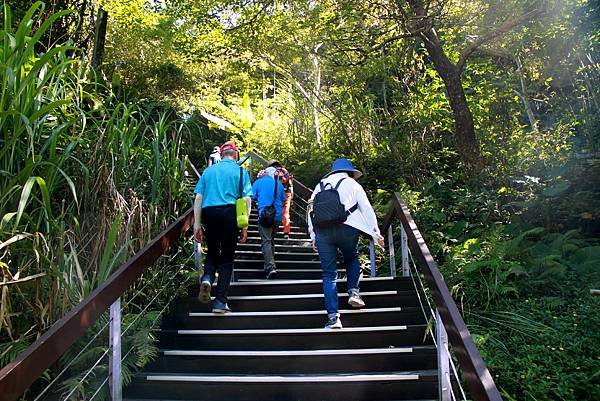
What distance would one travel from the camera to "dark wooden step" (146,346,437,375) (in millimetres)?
3787

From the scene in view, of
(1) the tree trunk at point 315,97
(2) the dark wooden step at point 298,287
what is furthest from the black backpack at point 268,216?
(1) the tree trunk at point 315,97

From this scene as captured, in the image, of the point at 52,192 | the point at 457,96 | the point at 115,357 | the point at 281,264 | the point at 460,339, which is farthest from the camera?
the point at 281,264

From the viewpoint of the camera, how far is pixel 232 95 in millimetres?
16766

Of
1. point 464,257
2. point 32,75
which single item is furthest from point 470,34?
point 32,75

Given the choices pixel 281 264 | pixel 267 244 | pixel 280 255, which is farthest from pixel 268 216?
pixel 280 255

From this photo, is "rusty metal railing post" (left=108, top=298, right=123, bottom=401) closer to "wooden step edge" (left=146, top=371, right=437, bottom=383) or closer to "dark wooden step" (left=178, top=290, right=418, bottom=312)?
"wooden step edge" (left=146, top=371, right=437, bottom=383)

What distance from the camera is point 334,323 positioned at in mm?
4242

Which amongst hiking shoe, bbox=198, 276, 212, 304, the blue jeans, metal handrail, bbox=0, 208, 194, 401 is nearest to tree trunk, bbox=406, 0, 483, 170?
the blue jeans

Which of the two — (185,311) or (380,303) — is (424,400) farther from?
(185,311)

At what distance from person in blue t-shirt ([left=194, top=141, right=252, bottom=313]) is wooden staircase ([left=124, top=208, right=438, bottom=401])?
0.32 m

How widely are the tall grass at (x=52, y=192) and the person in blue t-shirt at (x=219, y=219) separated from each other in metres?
0.46

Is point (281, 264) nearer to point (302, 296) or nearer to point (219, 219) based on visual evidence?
point (302, 296)

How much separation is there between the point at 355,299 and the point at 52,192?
240 cm

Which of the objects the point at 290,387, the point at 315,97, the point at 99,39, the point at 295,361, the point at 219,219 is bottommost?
the point at 290,387
